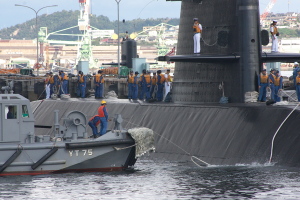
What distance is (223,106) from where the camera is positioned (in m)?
21.3

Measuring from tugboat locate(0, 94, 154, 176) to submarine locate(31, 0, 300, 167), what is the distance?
1.83 metres

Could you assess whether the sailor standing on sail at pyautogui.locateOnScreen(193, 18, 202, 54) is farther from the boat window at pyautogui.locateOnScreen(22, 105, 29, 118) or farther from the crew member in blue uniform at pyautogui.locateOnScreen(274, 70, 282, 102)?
the boat window at pyautogui.locateOnScreen(22, 105, 29, 118)

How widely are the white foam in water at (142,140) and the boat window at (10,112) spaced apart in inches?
127

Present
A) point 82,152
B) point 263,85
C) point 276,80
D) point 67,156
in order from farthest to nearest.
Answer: point 276,80 → point 263,85 → point 82,152 → point 67,156

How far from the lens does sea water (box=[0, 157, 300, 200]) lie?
53.9 ft

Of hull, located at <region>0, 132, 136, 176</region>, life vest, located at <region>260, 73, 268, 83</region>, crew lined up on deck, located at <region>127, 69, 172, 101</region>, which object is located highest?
life vest, located at <region>260, 73, 268, 83</region>

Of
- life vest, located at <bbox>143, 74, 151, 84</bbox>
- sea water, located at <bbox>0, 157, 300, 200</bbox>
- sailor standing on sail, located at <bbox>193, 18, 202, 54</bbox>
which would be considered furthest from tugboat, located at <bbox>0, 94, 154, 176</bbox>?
life vest, located at <bbox>143, 74, 151, 84</bbox>

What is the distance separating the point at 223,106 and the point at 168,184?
170 inches

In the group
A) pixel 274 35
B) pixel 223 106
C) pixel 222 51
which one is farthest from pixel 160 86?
pixel 223 106

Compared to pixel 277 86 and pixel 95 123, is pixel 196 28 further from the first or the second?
pixel 95 123

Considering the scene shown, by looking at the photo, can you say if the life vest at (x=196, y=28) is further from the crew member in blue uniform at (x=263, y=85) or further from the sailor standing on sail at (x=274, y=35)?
the sailor standing on sail at (x=274, y=35)

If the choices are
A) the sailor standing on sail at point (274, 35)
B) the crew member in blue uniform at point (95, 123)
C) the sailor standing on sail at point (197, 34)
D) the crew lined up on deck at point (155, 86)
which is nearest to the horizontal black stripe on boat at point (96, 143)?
the crew member in blue uniform at point (95, 123)

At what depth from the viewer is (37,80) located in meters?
51.8

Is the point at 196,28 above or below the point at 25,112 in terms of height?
above
